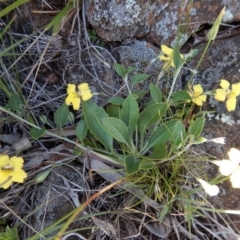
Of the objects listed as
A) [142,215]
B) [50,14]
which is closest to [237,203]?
[142,215]

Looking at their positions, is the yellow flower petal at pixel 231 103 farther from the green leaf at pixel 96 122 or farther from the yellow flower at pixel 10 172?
the yellow flower at pixel 10 172

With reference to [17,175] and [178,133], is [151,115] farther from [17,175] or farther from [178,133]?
[17,175]

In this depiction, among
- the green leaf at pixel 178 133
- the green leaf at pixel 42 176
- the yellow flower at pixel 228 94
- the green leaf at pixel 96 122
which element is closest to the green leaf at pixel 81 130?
the green leaf at pixel 96 122

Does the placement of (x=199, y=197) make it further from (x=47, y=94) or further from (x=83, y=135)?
(x=47, y=94)

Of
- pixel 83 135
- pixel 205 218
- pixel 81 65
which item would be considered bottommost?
pixel 205 218

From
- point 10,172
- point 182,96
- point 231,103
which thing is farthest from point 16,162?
point 231,103

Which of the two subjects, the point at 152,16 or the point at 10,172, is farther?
the point at 152,16
